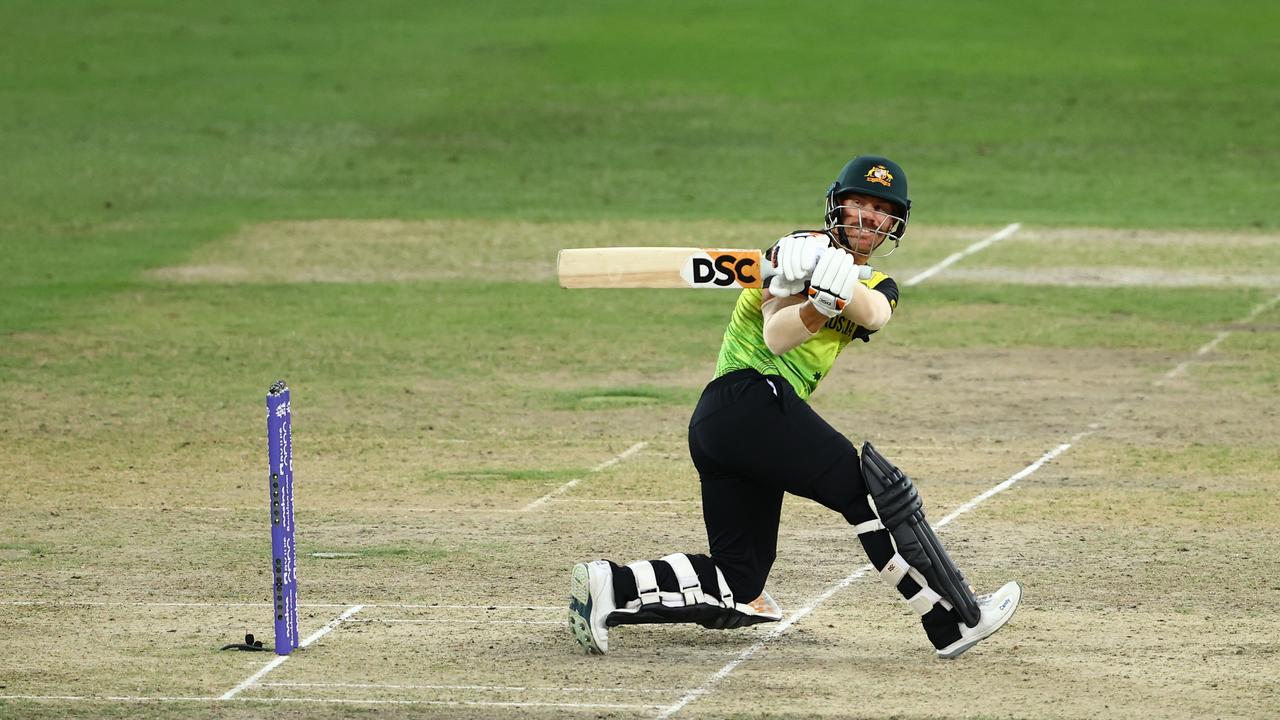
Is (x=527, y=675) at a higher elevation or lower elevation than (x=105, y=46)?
lower

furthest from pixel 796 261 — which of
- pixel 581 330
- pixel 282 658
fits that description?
pixel 581 330

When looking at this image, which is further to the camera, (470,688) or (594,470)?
(594,470)

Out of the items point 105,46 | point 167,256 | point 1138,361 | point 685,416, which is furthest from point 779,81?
point 685,416

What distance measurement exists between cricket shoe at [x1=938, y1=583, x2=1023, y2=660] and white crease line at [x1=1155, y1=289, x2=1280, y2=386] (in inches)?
317

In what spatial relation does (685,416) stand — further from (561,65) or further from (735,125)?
(561,65)

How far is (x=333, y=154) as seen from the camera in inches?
→ 1188

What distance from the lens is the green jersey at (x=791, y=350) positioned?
8.23m

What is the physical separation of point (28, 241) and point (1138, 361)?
42.6ft

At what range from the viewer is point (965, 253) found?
22734 mm

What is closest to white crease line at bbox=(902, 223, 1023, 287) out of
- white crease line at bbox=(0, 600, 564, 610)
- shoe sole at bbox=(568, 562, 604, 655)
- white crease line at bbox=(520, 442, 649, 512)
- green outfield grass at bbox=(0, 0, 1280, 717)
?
green outfield grass at bbox=(0, 0, 1280, 717)

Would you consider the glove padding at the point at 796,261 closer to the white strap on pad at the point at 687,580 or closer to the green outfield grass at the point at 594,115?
the white strap on pad at the point at 687,580

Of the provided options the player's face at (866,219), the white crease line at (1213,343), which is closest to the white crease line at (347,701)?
the player's face at (866,219)

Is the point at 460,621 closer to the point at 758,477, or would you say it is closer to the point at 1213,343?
the point at 758,477

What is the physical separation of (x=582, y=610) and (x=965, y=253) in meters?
15.2
